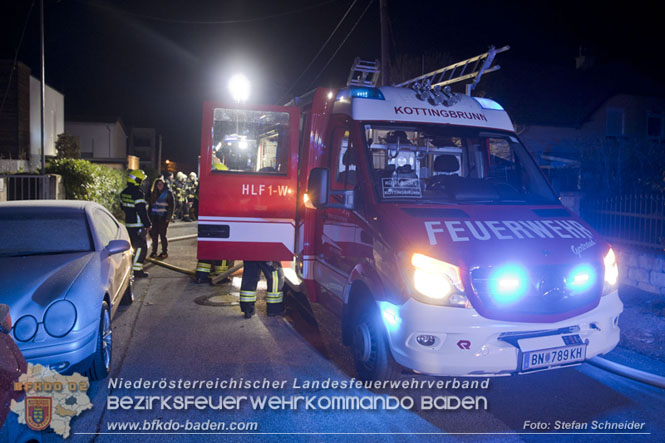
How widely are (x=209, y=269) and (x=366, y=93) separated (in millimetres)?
4978

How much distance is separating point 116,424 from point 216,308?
3.64 metres

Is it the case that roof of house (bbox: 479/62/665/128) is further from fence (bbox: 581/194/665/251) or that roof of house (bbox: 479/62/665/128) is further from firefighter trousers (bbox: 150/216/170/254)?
firefighter trousers (bbox: 150/216/170/254)

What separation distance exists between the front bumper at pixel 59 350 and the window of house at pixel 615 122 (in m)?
25.3

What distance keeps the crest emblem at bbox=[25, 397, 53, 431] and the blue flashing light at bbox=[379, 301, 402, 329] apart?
2.48 metres

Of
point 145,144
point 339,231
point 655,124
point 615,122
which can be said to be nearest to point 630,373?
point 339,231

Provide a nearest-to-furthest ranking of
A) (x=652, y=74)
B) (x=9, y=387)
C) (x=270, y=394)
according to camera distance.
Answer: (x=9, y=387) < (x=270, y=394) < (x=652, y=74)

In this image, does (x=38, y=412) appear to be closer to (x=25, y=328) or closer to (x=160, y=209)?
(x=25, y=328)

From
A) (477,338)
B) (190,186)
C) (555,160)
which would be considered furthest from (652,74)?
(477,338)

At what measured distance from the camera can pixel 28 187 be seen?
1338 centimetres

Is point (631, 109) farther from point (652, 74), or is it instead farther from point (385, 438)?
point (385, 438)

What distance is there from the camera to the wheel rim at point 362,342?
15.0 ft

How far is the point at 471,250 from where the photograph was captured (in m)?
3.93

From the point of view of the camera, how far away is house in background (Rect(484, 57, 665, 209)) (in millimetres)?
22984

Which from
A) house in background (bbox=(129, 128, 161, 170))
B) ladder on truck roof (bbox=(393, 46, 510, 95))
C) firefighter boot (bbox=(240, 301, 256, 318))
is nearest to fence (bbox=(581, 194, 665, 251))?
ladder on truck roof (bbox=(393, 46, 510, 95))
